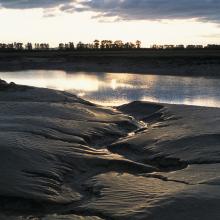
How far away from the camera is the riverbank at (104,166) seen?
18.8ft

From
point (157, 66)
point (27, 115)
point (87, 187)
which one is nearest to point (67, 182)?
point (87, 187)

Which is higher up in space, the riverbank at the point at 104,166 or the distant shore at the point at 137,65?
the riverbank at the point at 104,166

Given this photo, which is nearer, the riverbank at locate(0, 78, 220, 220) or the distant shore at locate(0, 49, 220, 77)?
the riverbank at locate(0, 78, 220, 220)

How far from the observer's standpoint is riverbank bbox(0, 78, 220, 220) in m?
5.74

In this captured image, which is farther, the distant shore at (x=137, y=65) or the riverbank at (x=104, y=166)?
the distant shore at (x=137, y=65)

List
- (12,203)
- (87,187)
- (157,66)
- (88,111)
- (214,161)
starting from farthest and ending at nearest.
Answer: (157,66), (88,111), (214,161), (87,187), (12,203)

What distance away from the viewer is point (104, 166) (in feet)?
25.3

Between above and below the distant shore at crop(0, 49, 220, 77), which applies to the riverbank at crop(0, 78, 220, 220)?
above

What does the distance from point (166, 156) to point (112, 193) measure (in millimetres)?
2386

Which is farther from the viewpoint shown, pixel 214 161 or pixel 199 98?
pixel 199 98

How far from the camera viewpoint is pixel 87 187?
6.68m

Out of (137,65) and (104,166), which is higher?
(104,166)

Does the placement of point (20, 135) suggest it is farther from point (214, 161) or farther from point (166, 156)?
point (214, 161)

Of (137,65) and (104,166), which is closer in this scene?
(104,166)
